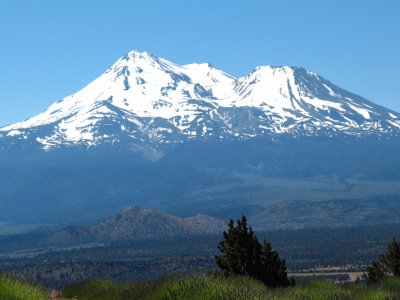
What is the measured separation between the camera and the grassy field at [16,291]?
20562 millimetres

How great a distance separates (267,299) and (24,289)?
18.4ft

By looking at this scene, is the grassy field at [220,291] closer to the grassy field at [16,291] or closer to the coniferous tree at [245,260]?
the grassy field at [16,291]

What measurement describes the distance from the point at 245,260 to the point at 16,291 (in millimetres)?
12868

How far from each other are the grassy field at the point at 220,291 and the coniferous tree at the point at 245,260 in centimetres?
348

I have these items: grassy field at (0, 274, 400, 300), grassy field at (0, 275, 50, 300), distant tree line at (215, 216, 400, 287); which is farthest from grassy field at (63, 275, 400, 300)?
distant tree line at (215, 216, 400, 287)

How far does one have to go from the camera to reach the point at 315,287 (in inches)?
1103

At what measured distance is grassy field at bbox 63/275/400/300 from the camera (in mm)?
22031

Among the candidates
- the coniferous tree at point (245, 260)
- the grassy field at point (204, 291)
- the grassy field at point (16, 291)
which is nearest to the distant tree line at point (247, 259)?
the coniferous tree at point (245, 260)

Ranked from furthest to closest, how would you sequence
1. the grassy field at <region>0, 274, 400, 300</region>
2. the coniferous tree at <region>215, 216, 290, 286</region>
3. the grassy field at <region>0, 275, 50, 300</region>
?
the coniferous tree at <region>215, 216, 290, 286</region>, the grassy field at <region>0, 274, 400, 300</region>, the grassy field at <region>0, 275, 50, 300</region>

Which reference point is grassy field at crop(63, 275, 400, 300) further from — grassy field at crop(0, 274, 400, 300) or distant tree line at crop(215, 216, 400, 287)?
distant tree line at crop(215, 216, 400, 287)

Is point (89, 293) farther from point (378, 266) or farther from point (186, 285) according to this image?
point (378, 266)

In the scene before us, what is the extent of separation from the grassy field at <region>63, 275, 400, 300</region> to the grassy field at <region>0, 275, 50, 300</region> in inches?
118

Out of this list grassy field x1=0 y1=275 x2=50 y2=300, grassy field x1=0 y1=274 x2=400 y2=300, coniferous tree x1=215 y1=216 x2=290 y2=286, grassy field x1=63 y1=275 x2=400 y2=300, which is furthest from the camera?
coniferous tree x1=215 y1=216 x2=290 y2=286

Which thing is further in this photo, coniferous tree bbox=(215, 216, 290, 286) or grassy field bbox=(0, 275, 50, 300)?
coniferous tree bbox=(215, 216, 290, 286)
